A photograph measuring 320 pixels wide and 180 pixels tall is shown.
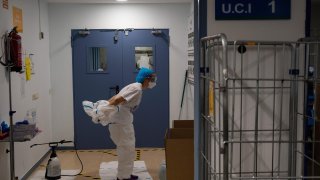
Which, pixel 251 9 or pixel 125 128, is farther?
pixel 125 128

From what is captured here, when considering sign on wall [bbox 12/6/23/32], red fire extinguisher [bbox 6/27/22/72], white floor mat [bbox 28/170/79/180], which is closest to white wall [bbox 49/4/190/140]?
white floor mat [bbox 28/170/79/180]

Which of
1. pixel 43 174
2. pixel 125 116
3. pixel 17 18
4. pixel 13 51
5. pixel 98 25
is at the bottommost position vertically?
pixel 43 174

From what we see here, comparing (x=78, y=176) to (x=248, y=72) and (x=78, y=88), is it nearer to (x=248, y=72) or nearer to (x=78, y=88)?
(x=78, y=88)

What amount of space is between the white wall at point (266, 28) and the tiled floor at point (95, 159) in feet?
8.59

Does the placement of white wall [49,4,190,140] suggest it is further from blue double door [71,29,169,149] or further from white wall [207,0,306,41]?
white wall [207,0,306,41]

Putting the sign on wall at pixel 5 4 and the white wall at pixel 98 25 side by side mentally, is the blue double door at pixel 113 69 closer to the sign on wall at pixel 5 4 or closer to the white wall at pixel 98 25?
the white wall at pixel 98 25

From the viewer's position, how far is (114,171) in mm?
4730

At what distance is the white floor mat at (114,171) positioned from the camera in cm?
452

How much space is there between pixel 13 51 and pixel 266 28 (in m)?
2.54

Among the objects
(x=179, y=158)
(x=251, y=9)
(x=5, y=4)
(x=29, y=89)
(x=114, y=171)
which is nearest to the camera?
(x=251, y=9)

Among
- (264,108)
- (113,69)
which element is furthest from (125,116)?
(264,108)

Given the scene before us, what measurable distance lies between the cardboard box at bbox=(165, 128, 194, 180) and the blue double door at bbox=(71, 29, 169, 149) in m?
2.70

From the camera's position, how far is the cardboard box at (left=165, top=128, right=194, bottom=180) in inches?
123

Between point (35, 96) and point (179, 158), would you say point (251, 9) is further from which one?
point (35, 96)
